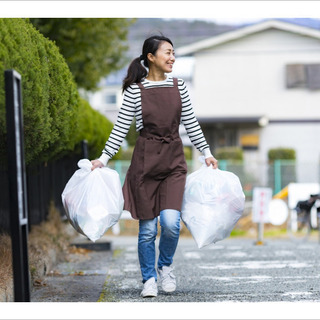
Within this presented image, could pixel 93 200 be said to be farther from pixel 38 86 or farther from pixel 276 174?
pixel 276 174

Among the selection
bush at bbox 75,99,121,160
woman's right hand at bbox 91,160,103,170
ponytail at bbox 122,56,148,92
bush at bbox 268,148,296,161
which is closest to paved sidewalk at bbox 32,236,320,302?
woman's right hand at bbox 91,160,103,170

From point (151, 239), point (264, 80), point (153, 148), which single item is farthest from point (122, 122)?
point (264, 80)

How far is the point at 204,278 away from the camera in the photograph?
22.7 ft

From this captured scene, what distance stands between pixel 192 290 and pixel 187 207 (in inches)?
31.4

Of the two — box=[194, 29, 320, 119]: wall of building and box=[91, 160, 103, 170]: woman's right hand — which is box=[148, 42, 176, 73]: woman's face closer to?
box=[91, 160, 103, 170]: woman's right hand

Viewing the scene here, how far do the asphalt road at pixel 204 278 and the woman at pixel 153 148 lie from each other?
510mm

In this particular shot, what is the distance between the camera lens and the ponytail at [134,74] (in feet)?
18.4

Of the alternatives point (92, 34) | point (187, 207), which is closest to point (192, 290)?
point (187, 207)

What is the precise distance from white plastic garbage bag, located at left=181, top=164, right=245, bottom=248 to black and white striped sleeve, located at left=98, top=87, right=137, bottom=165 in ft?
2.11

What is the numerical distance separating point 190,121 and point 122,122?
543mm

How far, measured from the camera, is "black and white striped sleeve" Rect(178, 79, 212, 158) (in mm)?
5660

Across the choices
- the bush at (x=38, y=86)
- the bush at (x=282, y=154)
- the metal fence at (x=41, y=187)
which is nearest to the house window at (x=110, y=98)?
the bush at (x=282, y=154)

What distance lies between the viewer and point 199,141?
19.1ft

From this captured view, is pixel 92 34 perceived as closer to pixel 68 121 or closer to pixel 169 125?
pixel 68 121
